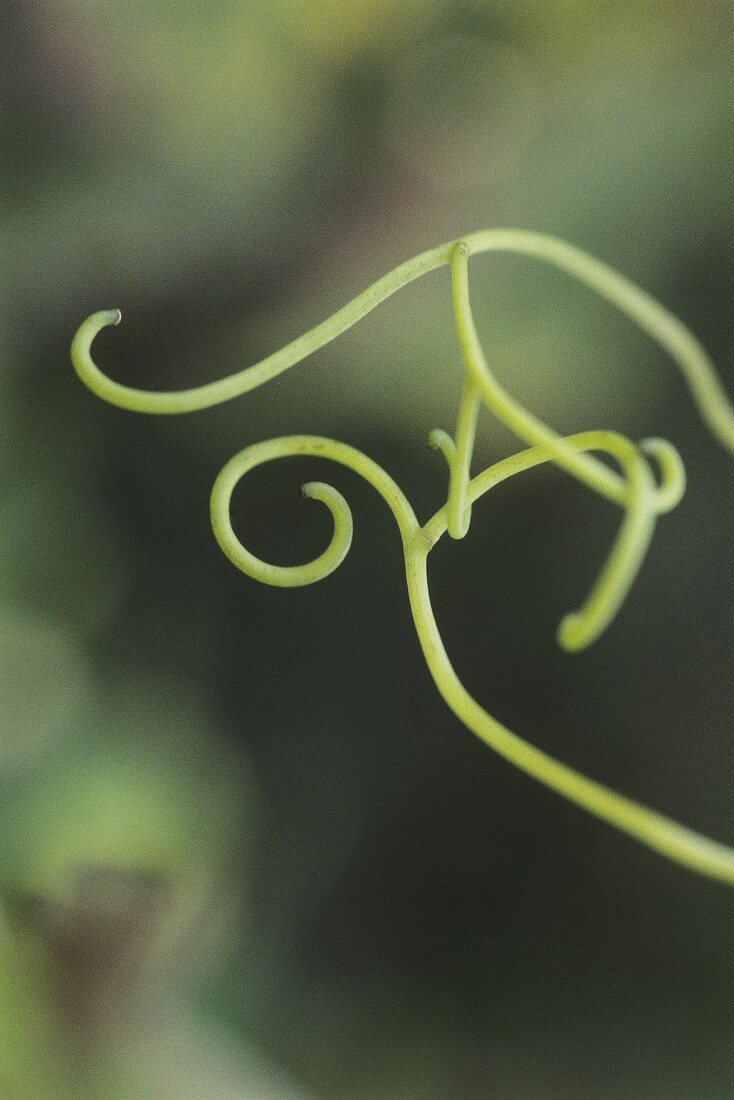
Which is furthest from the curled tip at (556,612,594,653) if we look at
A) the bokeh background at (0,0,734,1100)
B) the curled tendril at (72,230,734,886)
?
the bokeh background at (0,0,734,1100)

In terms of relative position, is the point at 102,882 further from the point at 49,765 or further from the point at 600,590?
the point at 600,590

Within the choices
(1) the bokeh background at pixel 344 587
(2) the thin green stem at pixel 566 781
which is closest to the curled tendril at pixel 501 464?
(2) the thin green stem at pixel 566 781

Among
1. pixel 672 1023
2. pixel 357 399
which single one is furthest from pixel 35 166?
pixel 672 1023

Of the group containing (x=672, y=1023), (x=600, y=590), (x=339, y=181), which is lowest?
(x=672, y=1023)

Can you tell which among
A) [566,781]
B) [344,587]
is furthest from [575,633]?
[344,587]

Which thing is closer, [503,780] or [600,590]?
[600,590]

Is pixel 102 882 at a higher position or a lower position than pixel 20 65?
lower
